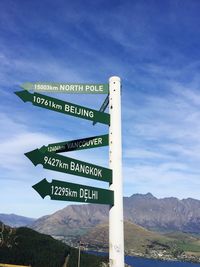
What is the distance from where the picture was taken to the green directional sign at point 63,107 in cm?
992

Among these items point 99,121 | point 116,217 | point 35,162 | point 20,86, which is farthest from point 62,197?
point 20,86

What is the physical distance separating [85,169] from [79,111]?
6.08ft

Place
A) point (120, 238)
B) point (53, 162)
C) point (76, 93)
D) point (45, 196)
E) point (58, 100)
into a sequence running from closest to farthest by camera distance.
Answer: point (45, 196), point (53, 162), point (120, 238), point (58, 100), point (76, 93)

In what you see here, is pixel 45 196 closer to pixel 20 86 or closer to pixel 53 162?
pixel 53 162

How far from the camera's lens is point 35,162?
862 centimetres

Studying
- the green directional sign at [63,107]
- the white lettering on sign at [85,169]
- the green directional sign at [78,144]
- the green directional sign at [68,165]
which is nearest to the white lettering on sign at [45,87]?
the green directional sign at [63,107]

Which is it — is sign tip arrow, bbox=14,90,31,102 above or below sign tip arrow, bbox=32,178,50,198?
above

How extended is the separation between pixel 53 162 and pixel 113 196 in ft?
6.75

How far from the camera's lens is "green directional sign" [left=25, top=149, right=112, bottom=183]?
872 centimetres

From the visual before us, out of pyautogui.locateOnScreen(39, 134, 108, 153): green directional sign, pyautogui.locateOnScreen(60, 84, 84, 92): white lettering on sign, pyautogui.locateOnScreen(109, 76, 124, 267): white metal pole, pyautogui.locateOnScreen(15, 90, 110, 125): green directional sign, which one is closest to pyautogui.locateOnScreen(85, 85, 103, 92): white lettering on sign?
pyautogui.locateOnScreen(60, 84, 84, 92): white lettering on sign

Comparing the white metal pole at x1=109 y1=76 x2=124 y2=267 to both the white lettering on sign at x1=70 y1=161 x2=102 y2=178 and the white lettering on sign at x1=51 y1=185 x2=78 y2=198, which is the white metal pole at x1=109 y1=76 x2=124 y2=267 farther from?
the white lettering on sign at x1=51 y1=185 x2=78 y2=198

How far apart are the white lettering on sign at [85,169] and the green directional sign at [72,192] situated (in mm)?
436

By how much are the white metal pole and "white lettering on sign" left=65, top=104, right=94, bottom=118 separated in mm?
628

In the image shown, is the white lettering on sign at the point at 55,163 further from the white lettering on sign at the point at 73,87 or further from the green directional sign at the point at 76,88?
the white lettering on sign at the point at 73,87
